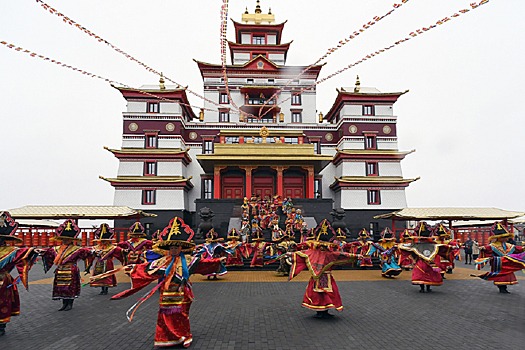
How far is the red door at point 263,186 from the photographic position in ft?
91.9

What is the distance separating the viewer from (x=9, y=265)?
6770 mm

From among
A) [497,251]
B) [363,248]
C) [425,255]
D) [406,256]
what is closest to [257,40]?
[363,248]

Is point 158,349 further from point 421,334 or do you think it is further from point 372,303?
point 372,303

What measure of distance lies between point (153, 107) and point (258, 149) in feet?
34.5

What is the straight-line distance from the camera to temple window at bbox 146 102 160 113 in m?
29.7

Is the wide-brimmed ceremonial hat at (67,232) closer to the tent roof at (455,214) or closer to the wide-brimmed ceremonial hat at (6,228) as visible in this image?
the wide-brimmed ceremonial hat at (6,228)

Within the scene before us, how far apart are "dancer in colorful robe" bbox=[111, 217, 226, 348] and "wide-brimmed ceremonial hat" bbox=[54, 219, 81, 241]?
412 cm

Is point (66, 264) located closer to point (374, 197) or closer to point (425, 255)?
point (425, 255)

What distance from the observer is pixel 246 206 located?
21.9m

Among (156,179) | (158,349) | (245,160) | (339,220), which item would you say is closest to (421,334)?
(158,349)

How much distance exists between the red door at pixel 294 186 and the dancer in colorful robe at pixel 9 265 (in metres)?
21.9

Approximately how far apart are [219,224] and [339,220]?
8.18m

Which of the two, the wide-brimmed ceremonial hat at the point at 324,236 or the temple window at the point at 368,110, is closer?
the wide-brimmed ceremonial hat at the point at 324,236

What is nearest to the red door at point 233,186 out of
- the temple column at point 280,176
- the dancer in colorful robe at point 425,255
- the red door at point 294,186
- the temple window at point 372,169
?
the temple column at point 280,176
